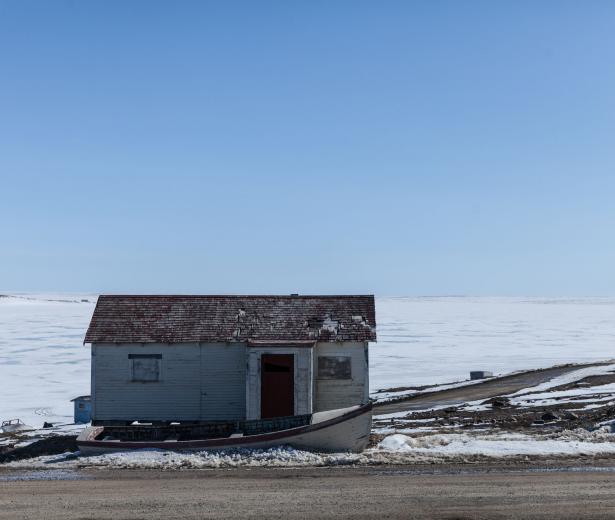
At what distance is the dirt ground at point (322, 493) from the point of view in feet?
51.6

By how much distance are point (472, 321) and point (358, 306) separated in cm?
8767

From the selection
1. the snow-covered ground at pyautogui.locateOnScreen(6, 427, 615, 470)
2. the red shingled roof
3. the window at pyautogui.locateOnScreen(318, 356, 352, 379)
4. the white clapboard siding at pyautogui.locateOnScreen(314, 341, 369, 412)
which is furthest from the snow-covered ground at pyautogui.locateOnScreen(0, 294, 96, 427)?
the snow-covered ground at pyautogui.locateOnScreen(6, 427, 615, 470)

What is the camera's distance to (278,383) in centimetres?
2634

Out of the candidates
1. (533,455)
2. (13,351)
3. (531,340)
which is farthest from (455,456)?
(531,340)

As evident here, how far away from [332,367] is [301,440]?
14.4ft

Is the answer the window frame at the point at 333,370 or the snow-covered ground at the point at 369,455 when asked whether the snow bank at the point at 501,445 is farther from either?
the window frame at the point at 333,370


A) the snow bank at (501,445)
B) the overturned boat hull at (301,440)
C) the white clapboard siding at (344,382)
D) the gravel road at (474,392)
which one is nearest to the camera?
the snow bank at (501,445)

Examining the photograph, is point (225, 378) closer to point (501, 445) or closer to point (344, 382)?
point (344, 382)

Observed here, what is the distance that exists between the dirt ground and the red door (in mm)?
5599

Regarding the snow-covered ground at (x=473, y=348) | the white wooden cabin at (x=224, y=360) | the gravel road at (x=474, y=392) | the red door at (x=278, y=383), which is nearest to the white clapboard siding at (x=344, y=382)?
the white wooden cabin at (x=224, y=360)

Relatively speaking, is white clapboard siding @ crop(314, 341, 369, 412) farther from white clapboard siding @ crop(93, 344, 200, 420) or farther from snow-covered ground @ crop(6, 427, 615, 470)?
white clapboard siding @ crop(93, 344, 200, 420)

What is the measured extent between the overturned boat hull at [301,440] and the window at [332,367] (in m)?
3.48

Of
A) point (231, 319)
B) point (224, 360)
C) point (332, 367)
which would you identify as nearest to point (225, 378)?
point (224, 360)

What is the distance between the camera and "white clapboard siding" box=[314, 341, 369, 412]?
26.7 metres
